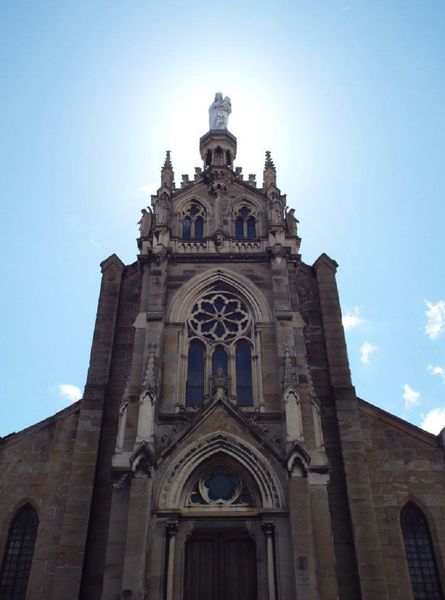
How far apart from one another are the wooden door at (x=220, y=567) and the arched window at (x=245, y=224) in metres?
12.2

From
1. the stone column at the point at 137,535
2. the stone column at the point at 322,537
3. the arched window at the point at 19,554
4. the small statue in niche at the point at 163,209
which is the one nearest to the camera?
the stone column at the point at 137,535

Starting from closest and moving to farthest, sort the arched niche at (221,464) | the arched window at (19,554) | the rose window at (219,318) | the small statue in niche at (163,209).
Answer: the arched niche at (221,464), the arched window at (19,554), the rose window at (219,318), the small statue in niche at (163,209)

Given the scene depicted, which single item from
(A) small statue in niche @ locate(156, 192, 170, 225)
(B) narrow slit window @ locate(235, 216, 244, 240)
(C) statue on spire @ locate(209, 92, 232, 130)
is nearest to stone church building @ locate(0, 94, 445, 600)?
(A) small statue in niche @ locate(156, 192, 170, 225)

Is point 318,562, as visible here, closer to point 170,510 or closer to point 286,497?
point 286,497

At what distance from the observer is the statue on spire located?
29.4 metres

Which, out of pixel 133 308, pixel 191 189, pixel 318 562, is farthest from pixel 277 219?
pixel 318 562

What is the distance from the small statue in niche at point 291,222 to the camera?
23.5m

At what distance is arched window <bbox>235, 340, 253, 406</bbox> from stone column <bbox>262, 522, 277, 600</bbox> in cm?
432

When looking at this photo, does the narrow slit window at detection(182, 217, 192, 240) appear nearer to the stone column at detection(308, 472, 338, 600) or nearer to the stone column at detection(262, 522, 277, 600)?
the stone column at detection(308, 472, 338, 600)

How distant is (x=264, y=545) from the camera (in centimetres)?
1527

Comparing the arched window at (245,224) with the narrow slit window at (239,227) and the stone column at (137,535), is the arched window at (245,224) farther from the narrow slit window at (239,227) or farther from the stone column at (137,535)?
the stone column at (137,535)

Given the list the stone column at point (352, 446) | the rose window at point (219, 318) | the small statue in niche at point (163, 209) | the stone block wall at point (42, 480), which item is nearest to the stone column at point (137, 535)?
the stone block wall at point (42, 480)

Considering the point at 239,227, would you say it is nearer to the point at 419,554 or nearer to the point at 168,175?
the point at 168,175

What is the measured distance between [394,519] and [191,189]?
1575 centimetres
